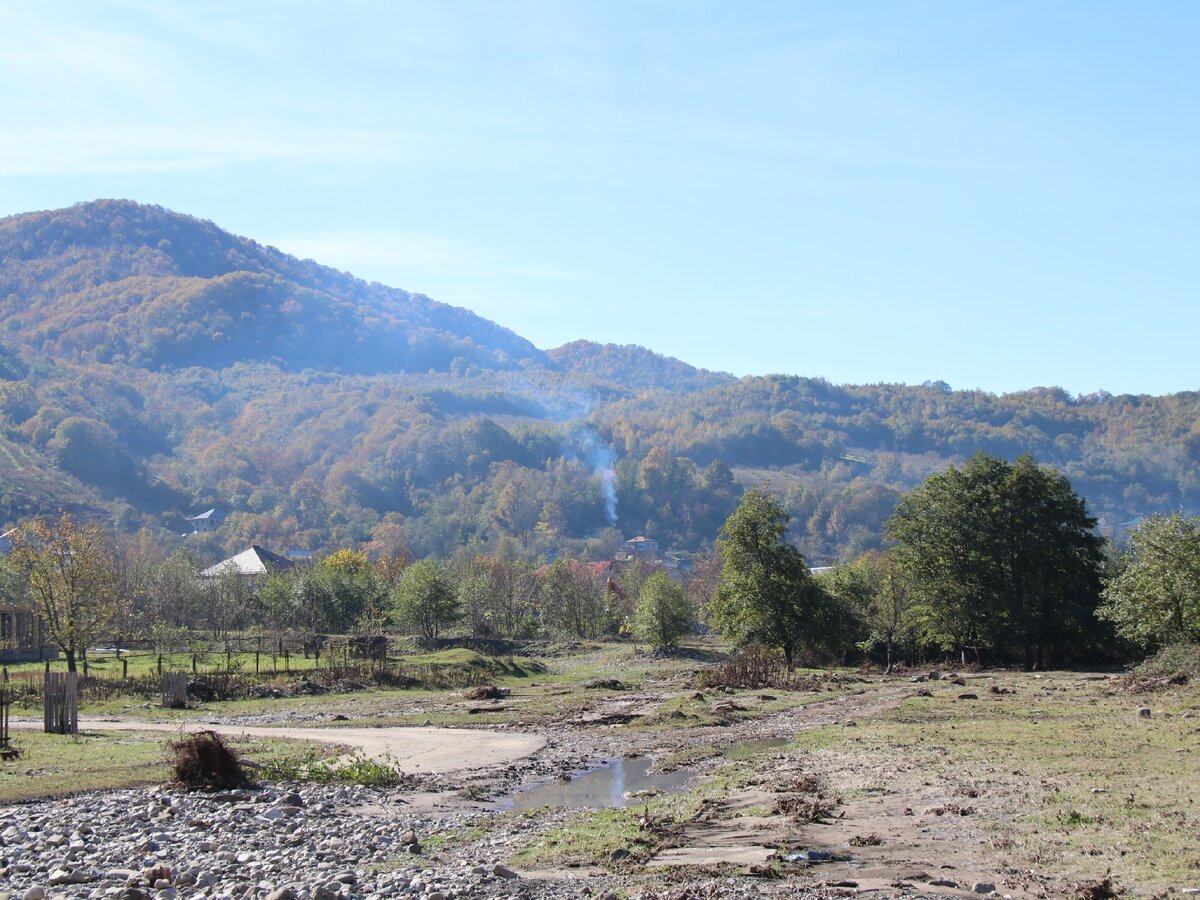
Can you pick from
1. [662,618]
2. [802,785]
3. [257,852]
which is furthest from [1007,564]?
[257,852]

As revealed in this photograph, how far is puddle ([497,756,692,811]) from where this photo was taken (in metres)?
25.1

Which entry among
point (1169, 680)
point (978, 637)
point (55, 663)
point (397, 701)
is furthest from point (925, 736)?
point (55, 663)

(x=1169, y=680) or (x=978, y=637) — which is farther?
(x=978, y=637)

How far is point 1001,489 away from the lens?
64.9m

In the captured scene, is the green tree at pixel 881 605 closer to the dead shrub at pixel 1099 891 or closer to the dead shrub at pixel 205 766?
the dead shrub at pixel 205 766

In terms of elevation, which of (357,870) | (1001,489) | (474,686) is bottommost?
(474,686)

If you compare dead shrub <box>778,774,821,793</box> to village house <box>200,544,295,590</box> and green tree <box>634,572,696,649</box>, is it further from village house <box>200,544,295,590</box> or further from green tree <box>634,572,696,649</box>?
village house <box>200,544,295,590</box>

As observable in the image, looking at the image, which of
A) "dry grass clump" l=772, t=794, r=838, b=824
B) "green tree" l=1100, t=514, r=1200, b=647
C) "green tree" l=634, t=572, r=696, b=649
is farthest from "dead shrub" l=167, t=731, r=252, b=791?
"green tree" l=634, t=572, r=696, b=649

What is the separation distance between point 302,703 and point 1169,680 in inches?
1465

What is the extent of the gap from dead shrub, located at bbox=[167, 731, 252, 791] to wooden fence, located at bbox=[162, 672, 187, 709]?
24.9 m

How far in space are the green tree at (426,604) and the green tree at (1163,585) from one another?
2040 inches

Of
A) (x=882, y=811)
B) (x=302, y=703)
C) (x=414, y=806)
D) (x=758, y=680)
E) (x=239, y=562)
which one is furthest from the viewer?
(x=239, y=562)

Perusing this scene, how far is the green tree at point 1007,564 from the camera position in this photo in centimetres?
6303

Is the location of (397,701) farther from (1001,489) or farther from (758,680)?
(1001,489)
